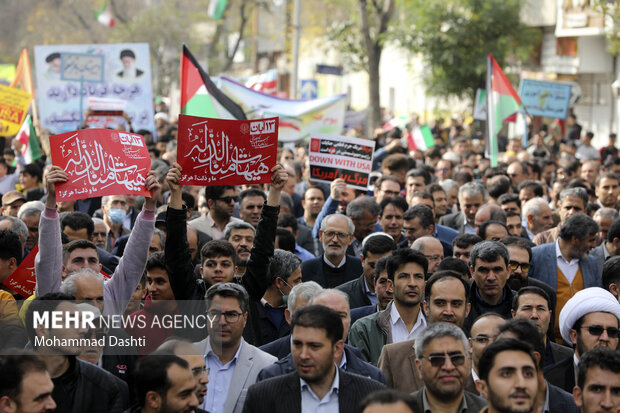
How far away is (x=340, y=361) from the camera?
5.64 meters

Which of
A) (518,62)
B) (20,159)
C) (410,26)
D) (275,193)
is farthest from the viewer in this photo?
(518,62)

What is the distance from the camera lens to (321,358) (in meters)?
4.98

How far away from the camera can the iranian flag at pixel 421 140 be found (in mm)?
19438

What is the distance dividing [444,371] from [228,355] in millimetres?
1339

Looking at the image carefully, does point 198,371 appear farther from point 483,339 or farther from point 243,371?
point 483,339

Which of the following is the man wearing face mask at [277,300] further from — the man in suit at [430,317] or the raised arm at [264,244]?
the man in suit at [430,317]

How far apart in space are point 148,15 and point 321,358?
45.8 m

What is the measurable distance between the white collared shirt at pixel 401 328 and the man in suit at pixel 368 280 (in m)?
0.93

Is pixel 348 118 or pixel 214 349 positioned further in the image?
pixel 348 118

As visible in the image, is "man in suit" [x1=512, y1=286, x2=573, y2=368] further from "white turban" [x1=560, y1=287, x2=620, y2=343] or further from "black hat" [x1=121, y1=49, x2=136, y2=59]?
"black hat" [x1=121, y1=49, x2=136, y2=59]

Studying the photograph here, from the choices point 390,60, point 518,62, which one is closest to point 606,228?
point 518,62

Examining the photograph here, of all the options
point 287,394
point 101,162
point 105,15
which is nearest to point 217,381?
point 287,394

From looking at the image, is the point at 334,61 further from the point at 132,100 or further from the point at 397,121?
the point at 132,100

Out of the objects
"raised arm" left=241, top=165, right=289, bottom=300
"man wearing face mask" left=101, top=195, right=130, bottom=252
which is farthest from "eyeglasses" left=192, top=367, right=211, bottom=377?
"man wearing face mask" left=101, top=195, right=130, bottom=252
